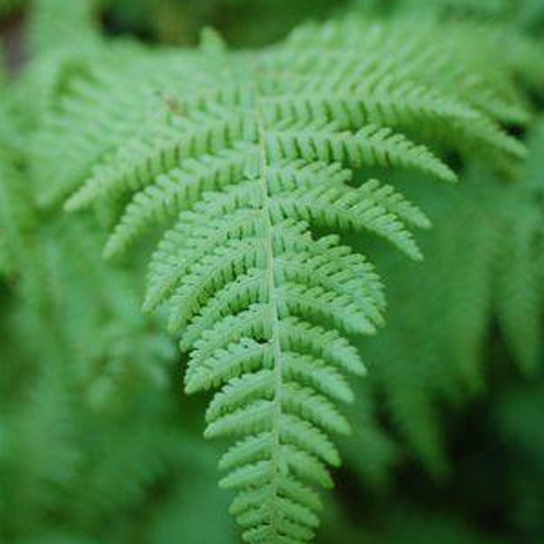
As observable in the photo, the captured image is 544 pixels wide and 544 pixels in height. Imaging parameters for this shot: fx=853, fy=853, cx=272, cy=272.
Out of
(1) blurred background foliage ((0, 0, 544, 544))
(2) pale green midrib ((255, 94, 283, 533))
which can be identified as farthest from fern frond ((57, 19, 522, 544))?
(1) blurred background foliage ((0, 0, 544, 544))

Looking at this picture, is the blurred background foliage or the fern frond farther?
the blurred background foliage

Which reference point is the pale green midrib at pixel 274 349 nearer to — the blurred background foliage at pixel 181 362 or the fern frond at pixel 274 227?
the fern frond at pixel 274 227

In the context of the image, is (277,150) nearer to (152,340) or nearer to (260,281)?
(260,281)

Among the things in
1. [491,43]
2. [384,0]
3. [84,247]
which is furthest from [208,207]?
[384,0]

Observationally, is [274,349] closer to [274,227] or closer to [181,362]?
[274,227]

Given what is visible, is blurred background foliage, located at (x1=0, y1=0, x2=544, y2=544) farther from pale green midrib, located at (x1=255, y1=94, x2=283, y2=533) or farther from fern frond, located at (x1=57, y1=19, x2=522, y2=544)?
pale green midrib, located at (x1=255, y1=94, x2=283, y2=533)

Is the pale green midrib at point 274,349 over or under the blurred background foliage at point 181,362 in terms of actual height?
under

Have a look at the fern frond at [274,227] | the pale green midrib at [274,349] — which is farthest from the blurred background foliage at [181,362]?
the pale green midrib at [274,349]

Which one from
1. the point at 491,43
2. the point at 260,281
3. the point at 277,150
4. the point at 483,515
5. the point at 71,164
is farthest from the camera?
the point at 483,515
